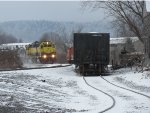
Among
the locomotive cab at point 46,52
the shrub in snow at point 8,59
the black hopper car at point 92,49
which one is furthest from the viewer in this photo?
the locomotive cab at point 46,52

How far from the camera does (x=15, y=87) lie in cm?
2292

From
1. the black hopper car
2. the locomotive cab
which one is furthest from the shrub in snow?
the locomotive cab

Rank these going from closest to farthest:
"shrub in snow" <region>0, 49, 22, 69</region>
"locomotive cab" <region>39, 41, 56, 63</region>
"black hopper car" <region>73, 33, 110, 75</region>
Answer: "black hopper car" <region>73, 33, 110, 75</region>
"shrub in snow" <region>0, 49, 22, 69</region>
"locomotive cab" <region>39, 41, 56, 63</region>

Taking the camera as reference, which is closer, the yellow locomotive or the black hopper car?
the black hopper car

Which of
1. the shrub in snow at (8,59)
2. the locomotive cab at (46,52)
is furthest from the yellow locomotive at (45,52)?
the shrub in snow at (8,59)

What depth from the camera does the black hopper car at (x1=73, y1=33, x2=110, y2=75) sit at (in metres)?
40.0

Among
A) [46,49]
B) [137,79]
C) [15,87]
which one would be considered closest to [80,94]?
[15,87]

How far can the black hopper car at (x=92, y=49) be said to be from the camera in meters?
40.0

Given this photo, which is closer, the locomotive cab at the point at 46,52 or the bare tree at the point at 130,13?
the bare tree at the point at 130,13

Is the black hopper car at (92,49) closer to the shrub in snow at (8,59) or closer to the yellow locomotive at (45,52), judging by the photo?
the shrub in snow at (8,59)

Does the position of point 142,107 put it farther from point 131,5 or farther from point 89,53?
point 131,5

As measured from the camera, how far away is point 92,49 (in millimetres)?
40219

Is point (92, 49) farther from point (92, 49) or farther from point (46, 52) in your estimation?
point (46, 52)

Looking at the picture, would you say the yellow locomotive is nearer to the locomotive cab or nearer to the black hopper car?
the locomotive cab
